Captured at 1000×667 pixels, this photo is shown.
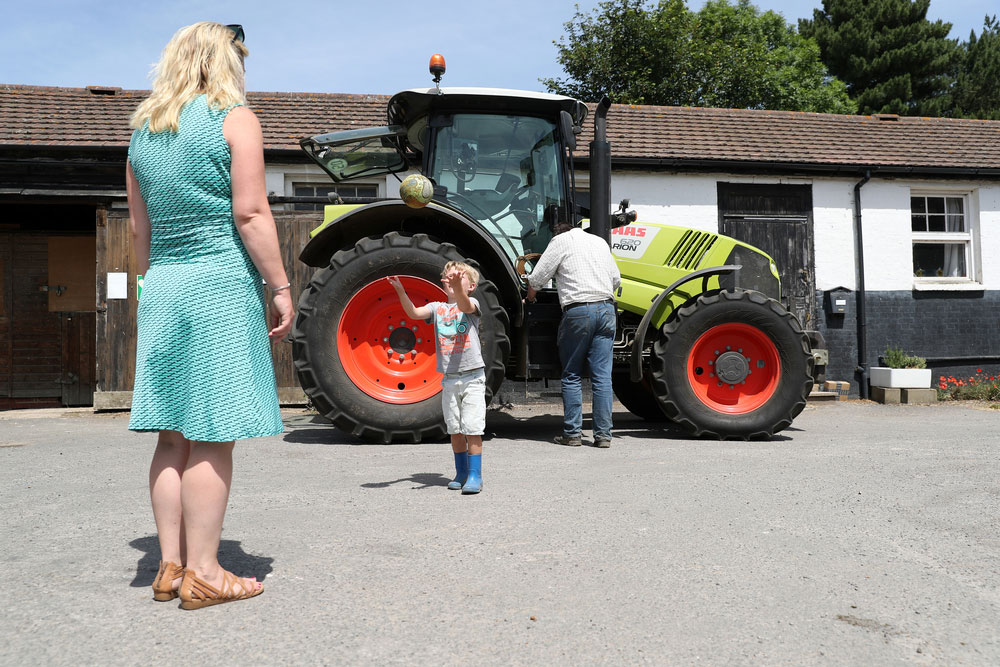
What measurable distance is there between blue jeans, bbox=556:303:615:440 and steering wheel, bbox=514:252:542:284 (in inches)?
18.0

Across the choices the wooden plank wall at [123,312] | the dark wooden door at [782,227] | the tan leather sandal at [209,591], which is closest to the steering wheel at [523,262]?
the tan leather sandal at [209,591]

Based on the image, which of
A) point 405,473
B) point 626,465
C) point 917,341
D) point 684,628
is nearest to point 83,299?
point 405,473

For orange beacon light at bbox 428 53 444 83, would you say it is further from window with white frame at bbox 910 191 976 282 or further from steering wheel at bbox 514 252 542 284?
window with white frame at bbox 910 191 976 282

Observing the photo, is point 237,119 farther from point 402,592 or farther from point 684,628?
point 684,628

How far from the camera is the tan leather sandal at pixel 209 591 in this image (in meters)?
2.40

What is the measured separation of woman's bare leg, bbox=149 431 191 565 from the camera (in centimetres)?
253

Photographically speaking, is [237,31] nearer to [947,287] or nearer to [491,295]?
[491,295]

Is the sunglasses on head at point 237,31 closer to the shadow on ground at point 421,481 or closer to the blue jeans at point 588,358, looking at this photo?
the shadow on ground at point 421,481

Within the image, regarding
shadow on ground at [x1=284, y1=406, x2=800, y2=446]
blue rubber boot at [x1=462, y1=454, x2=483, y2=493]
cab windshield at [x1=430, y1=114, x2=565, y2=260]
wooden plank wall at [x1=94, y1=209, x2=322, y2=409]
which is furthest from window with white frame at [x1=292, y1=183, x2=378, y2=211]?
blue rubber boot at [x1=462, y1=454, x2=483, y2=493]

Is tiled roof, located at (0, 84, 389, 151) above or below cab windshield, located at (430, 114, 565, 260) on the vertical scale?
above

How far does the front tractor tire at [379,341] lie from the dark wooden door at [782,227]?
669 centimetres

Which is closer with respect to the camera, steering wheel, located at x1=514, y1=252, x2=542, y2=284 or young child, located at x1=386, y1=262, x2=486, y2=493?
young child, located at x1=386, y1=262, x2=486, y2=493

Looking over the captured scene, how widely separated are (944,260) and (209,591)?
12836 millimetres

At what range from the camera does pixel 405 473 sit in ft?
15.1
